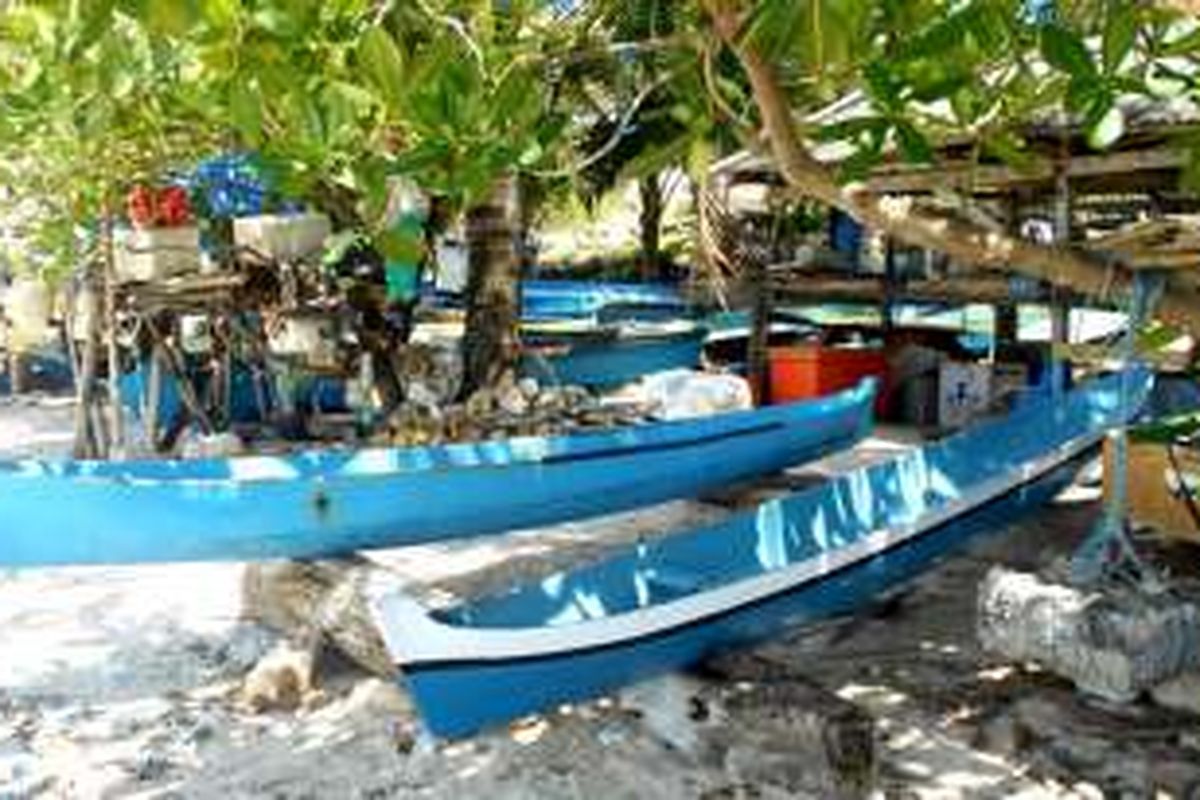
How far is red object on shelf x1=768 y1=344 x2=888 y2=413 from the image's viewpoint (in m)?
11.8

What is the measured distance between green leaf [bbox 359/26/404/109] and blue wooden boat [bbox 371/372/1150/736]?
3.26m

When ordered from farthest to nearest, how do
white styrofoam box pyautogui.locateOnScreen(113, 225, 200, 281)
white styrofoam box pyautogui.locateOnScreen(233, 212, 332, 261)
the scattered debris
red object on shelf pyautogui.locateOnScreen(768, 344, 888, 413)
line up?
1. red object on shelf pyautogui.locateOnScreen(768, 344, 888, 413)
2. white styrofoam box pyautogui.locateOnScreen(233, 212, 332, 261)
3. white styrofoam box pyautogui.locateOnScreen(113, 225, 200, 281)
4. the scattered debris

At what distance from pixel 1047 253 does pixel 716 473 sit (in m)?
5.88

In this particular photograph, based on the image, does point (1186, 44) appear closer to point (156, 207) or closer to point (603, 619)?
point (603, 619)

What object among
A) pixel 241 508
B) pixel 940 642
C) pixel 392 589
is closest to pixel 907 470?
pixel 940 642

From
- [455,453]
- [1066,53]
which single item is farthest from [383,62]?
[455,453]

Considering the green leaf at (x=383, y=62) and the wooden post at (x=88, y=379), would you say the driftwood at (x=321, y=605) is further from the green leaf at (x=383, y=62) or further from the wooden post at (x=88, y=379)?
the green leaf at (x=383, y=62)

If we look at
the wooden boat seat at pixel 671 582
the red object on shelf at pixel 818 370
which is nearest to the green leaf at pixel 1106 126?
the wooden boat seat at pixel 671 582

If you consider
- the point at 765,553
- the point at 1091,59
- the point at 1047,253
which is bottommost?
the point at 765,553

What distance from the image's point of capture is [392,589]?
6438mm

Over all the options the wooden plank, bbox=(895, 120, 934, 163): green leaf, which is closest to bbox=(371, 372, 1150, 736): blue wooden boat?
the wooden plank

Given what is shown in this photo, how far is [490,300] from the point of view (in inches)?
425

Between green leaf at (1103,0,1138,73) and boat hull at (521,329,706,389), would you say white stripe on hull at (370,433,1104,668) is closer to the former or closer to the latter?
green leaf at (1103,0,1138,73)

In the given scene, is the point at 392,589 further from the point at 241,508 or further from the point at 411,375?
the point at 411,375
